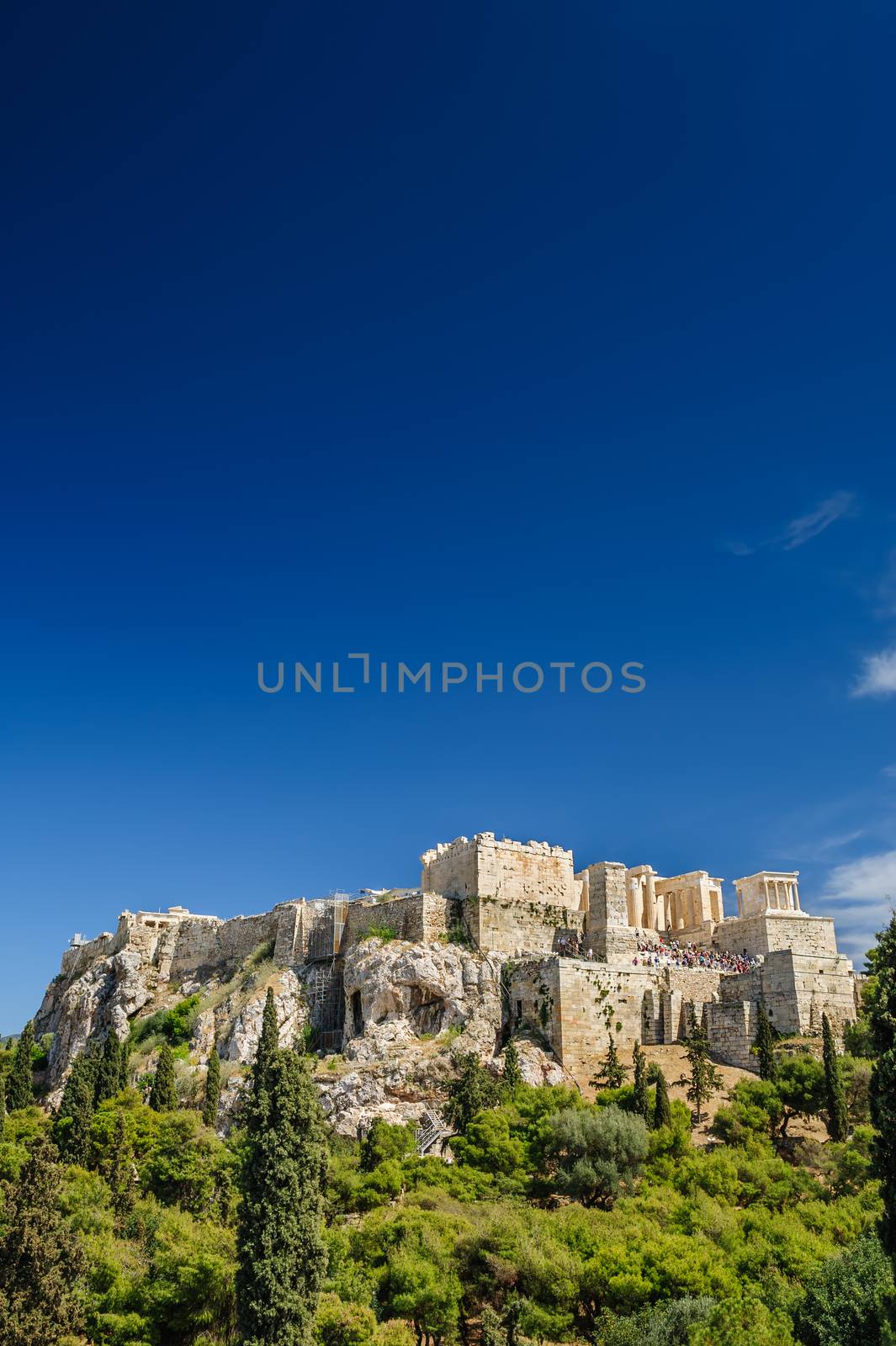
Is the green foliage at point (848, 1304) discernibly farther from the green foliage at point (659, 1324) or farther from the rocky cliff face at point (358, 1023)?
the rocky cliff face at point (358, 1023)

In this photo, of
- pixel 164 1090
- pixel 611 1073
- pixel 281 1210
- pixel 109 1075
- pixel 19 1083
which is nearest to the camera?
pixel 281 1210

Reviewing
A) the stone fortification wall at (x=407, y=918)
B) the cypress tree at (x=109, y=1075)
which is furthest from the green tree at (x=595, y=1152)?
the cypress tree at (x=109, y=1075)

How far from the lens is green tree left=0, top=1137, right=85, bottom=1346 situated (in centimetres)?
2827

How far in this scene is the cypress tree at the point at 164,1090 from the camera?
45500 millimetres

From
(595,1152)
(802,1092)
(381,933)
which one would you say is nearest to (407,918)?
(381,933)

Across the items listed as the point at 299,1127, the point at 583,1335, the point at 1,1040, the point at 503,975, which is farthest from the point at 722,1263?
the point at 1,1040

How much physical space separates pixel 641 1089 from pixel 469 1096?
6392 millimetres

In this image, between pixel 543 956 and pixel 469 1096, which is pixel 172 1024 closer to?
pixel 543 956

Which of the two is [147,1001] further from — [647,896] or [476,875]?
[647,896]

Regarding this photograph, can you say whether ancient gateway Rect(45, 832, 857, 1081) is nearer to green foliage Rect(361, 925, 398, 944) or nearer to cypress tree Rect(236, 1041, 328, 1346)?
green foliage Rect(361, 925, 398, 944)

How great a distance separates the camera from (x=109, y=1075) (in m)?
46.9

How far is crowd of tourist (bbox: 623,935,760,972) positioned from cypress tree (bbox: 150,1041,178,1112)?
2029 centimetres

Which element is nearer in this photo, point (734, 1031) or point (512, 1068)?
point (512, 1068)

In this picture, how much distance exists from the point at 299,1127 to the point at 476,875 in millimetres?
23548
